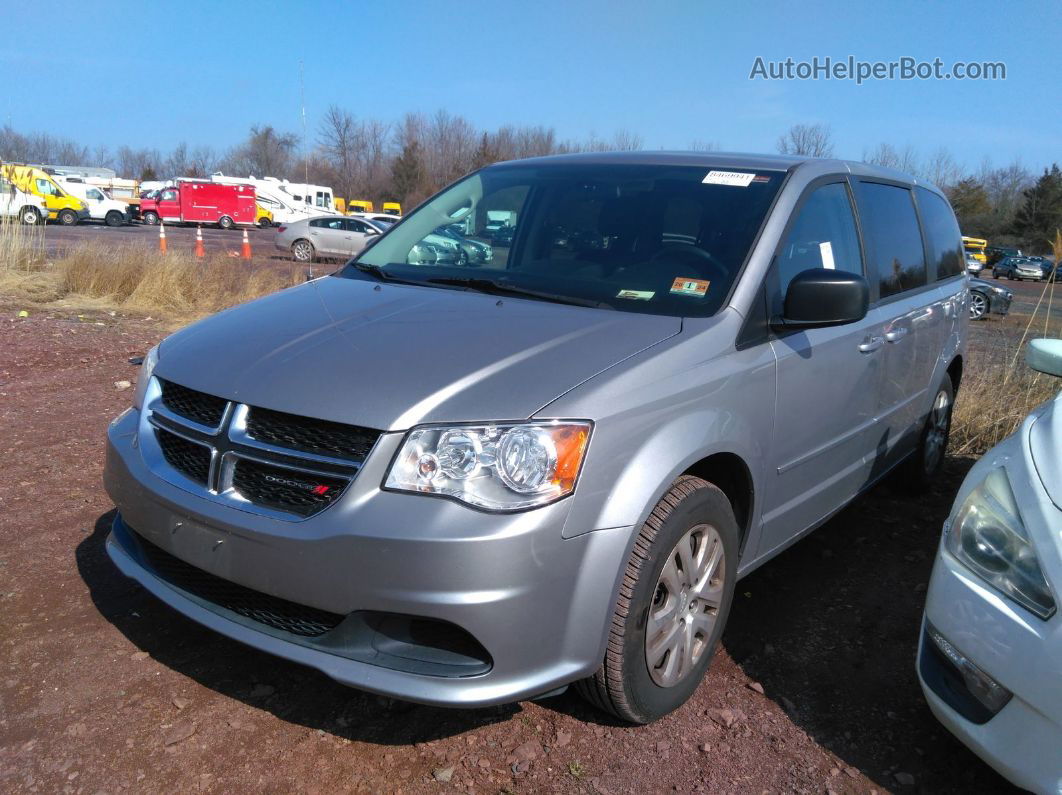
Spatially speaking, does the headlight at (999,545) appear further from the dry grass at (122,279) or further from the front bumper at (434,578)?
the dry grass at (122,279)

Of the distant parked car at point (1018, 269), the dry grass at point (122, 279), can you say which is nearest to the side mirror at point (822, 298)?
the dry grass at point (122, 279)

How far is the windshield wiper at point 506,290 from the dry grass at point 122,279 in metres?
8.38

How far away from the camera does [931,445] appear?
195 inches

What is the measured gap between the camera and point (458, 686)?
2111 millimetres

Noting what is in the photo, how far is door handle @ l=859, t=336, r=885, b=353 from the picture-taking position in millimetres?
3496

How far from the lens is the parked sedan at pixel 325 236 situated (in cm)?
2439

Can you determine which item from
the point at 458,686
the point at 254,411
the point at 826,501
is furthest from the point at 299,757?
the point at 826,501

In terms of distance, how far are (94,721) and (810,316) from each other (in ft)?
8.67

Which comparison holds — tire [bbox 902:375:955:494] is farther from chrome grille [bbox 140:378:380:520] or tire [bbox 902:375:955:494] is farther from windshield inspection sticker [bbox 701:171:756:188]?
chrome grille [bbox 140:378:380:520]

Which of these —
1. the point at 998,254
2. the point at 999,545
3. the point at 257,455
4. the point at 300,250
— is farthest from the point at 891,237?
the point at 998,254

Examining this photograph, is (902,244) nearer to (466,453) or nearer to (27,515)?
(466,453)

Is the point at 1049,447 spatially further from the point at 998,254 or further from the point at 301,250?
the point at 998,254

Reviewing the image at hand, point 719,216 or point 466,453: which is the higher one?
point 719,216

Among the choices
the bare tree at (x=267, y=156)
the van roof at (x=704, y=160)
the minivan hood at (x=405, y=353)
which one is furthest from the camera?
the bare tree at (x=267, y=156)
